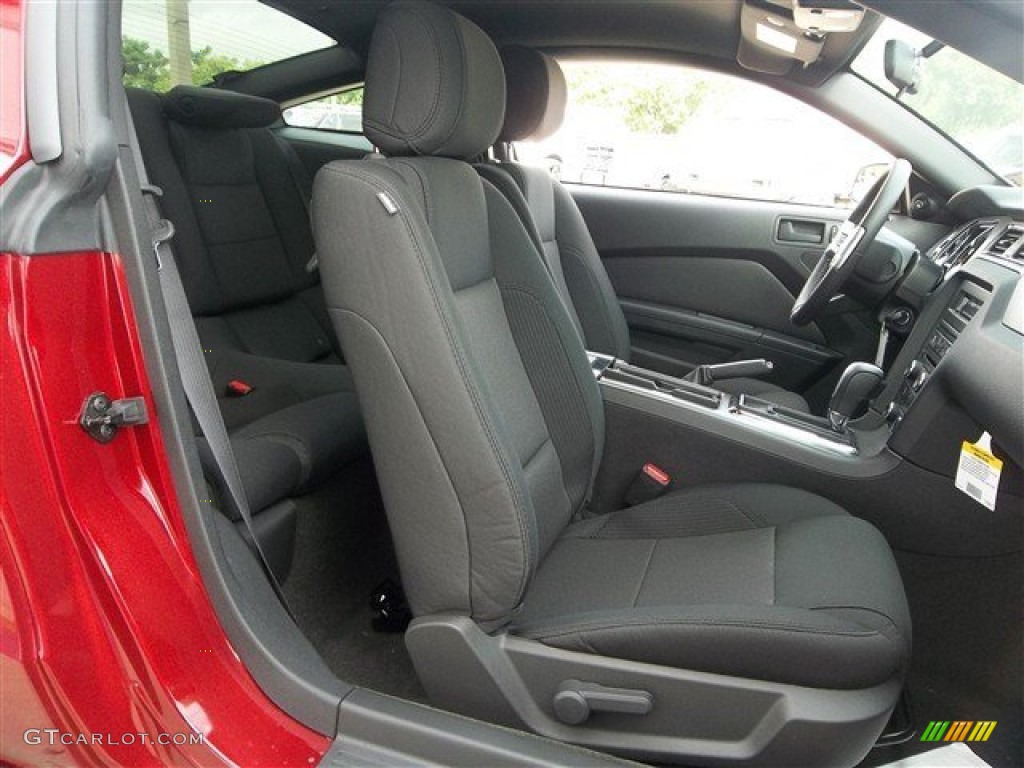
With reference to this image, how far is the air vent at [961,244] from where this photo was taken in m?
1.84

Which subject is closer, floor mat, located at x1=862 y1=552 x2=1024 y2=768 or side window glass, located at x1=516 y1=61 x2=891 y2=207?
floor mat, located at x1=862 y1=552 x2=1024 y2=768

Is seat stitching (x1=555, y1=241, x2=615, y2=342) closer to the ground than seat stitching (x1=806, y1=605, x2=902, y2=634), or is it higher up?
closer to the ground

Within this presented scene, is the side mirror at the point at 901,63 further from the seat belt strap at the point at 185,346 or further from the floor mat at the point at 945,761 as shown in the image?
the seat belt strap at the point at 185,346

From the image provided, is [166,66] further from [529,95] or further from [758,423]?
[758,423]

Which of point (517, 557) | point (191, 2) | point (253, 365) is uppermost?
point (191, 2)

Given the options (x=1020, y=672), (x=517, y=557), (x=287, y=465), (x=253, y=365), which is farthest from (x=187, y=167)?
(x=1020, y=672)

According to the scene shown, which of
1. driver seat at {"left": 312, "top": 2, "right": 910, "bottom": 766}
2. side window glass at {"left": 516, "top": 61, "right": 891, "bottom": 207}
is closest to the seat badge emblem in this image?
driver seat at {"left": 312, "top": 2, "right": 910, "bottom": 766}

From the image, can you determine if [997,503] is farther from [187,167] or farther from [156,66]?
[156,66]

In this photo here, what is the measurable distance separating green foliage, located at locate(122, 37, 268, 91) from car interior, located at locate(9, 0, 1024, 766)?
7 centimetres

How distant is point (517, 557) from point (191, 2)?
2.15 m

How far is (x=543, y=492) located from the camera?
4.72 ft

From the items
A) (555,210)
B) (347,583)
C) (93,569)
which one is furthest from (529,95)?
(93,569)

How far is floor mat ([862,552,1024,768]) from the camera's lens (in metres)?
1.47

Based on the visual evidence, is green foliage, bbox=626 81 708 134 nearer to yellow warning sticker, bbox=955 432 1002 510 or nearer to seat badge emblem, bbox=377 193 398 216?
yellow warning sticker, bbox=955 432 1002 510
